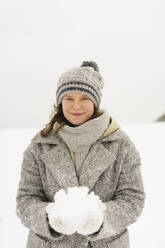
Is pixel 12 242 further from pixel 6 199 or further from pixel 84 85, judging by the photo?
→ pixel 84 85

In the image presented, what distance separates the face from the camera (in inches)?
48.5

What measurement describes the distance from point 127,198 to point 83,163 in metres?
0.20

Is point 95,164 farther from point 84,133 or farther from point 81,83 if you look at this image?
point 81,83

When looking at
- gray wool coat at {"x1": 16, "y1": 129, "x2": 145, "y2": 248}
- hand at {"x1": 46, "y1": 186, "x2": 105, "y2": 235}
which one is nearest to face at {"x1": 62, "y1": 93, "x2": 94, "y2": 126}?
gray wool coat at {"x1": 16, "y1": 129, "x2": 145, "y2": 248}

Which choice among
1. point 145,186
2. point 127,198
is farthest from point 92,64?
point 145,186

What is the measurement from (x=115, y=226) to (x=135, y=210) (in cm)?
10

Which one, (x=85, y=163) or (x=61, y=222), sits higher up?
(x=85, y=163)

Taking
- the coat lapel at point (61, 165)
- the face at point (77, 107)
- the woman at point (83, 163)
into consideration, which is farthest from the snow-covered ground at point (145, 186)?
the face at point (77, 107)

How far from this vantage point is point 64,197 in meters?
1.04

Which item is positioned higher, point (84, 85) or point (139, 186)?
point (84, 85)

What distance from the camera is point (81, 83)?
121cm

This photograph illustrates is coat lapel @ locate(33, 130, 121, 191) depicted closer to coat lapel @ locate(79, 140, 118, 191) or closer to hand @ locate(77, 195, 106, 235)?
coat lapel @ locate(79, 140, 118, 191)

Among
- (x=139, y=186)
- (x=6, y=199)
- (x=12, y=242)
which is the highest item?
(x=139, y=186)

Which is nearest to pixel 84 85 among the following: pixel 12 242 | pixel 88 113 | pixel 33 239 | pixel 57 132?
pixel 88 113
